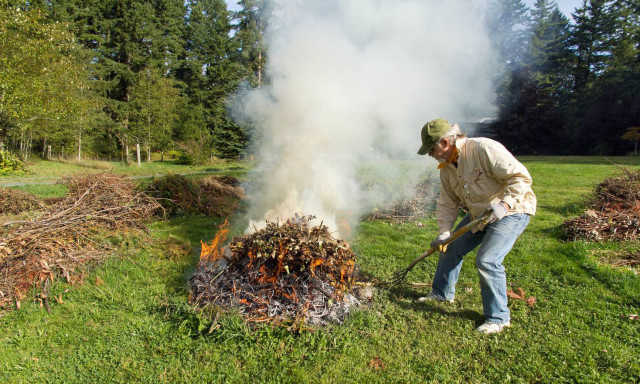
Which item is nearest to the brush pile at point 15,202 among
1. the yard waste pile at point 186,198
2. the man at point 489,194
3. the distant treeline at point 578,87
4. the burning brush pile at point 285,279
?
the yard waste pile at point 186,198

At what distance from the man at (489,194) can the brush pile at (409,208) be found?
3.56m

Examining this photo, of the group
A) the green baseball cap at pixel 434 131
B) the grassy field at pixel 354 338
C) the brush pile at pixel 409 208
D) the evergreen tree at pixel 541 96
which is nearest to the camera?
the grassy field at pixel 354 338

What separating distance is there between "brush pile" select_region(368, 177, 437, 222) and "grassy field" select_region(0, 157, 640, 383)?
8.81ft

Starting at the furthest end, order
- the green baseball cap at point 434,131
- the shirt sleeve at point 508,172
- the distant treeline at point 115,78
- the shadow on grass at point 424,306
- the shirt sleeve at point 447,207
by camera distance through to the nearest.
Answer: the distant treeline at point 115,78
the shirt sleeve at point 447,207
the shadow on grass at point 424,306
the green baseball cap at point 434,131
the shirt sleeve at point 508,172

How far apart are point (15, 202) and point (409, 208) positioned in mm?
7481

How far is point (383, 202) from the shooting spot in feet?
23.6

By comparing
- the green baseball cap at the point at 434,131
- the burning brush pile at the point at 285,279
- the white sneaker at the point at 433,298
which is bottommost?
the white sneaker at the point at 433,298

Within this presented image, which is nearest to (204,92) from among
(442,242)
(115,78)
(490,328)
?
(115,78)

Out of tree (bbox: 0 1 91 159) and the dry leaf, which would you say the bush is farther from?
the dry leaf

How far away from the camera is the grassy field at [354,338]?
2.59 meters

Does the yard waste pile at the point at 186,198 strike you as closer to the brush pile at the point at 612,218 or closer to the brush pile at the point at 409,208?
the brush pile at the point at 409,208

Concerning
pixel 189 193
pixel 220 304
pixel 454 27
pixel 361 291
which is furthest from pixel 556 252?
pixel 189 193

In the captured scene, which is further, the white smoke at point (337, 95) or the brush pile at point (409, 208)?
the brush pile at point (409, 208)

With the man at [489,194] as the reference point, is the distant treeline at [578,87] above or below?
above
